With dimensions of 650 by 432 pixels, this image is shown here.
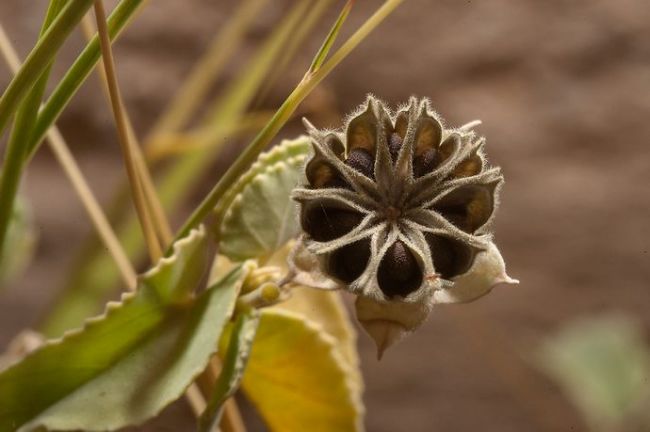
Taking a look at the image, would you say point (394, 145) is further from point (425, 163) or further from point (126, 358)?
point (126, 358)

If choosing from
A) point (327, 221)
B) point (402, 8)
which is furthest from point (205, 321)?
point (402, 8)

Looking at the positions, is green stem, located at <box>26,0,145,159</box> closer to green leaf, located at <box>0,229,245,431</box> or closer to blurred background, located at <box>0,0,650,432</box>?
green leaf, located at <box>0,229,245,431</box>

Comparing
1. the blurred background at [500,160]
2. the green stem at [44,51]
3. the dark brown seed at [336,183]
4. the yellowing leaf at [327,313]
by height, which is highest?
the green stem at [44,51]

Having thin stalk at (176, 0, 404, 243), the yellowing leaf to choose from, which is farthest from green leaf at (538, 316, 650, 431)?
thin stalk at (176, 0, 404, 243)

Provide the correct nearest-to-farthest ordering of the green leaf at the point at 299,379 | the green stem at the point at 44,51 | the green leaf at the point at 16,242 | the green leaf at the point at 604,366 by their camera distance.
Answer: the green stem at the point at 44,51, the green leaf at the point at 299,379, the green leaf at the point at 16,242, the green leaf at the point at 604,366

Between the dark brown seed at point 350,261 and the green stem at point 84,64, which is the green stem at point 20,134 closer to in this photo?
the green stem at point 84,64

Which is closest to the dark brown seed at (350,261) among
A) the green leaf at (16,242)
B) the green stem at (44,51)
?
the green stem at (44,51)
